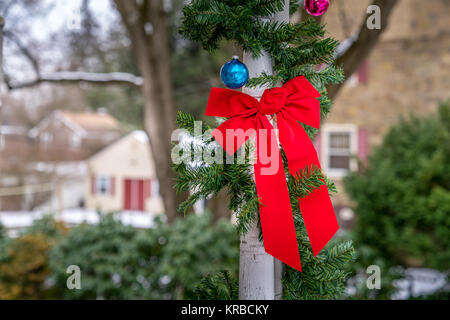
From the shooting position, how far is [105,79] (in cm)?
264

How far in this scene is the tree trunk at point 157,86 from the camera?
263 centimetres

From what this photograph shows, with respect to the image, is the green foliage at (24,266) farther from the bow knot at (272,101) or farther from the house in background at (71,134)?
the bow knot at (272,101)

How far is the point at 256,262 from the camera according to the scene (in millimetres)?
559

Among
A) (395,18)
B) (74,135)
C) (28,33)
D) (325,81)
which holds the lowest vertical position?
(325,81)

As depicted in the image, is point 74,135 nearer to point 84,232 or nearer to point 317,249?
point 84,232

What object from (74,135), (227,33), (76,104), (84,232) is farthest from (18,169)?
(227,33)

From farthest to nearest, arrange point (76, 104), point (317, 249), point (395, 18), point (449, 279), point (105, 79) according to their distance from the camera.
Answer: point (395, 18) < point (76, 104) < point (105, 79) < point (449, 279) < point (317, 249)

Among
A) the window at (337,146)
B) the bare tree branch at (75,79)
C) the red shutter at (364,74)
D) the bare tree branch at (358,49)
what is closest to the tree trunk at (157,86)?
the bare tree branch at (75,79)

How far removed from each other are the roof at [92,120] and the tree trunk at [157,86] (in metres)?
1.74

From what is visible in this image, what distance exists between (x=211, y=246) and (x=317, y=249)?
193 cm

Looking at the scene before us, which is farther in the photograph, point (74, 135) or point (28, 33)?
point (74, 135)

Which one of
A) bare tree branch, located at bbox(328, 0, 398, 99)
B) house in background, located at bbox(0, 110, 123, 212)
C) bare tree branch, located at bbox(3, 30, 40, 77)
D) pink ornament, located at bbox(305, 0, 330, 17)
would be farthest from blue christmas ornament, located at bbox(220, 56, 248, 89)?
house in background, located at bbox(0, 110, 123, 212)

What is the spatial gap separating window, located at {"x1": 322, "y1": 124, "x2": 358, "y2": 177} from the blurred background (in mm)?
1910

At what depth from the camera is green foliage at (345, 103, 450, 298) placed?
7.06 feet
